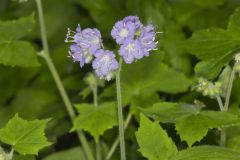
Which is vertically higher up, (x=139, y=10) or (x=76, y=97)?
(x=139, y=10)

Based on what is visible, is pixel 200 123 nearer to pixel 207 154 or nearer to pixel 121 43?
pixel 207 154

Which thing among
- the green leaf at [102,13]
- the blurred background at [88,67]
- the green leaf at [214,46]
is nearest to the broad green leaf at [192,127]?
the green leaf at [214,46]

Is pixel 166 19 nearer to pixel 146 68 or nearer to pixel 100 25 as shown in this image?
pixel 100 25

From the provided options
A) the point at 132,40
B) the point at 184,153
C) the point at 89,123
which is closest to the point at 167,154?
the point at 184,153

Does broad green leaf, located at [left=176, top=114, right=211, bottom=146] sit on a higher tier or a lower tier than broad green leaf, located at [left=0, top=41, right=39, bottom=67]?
lower

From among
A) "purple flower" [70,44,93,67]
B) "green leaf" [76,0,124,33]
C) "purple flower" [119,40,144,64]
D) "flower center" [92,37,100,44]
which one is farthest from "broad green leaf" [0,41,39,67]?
"green leaf" [76,0,124,33]

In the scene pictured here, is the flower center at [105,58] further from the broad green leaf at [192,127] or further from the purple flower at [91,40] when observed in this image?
the broad green leaf at [192,127]

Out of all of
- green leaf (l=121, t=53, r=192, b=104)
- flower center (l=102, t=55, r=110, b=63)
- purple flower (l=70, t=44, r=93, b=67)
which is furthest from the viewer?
green leaf (l=121, t=53, r=192, b=104)

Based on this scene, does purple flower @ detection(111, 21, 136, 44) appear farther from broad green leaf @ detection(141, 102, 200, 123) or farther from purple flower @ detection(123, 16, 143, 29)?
broad green leaf @ detection(141, 102, 200, 123)
